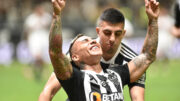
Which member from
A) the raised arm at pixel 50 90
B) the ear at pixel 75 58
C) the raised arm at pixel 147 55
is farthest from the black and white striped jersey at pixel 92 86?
the raised arm at pixel 50 90

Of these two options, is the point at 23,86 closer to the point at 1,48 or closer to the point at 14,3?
the point at 1,48

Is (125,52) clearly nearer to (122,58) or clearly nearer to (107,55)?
(122,58)

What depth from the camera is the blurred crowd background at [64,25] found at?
18750 mm

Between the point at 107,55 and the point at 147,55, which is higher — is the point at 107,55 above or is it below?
above

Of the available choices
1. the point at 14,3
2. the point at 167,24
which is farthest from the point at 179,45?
the point at 14,3

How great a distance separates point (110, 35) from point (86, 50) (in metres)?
0.52

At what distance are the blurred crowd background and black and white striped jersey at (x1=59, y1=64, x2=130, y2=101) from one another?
459 inches

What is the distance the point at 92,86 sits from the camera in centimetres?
648

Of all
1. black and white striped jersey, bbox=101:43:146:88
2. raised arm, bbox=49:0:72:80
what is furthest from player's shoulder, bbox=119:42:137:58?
raised arm, bbox=49:0:72:80

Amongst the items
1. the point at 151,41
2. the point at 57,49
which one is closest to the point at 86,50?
the point at 57,49

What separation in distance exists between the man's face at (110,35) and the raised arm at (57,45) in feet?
2.85

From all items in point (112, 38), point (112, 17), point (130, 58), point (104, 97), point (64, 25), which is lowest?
point (104, 97)

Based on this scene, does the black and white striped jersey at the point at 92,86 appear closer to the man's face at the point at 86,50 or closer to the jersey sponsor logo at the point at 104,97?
the jersey sponsor logo at the point at 104,97

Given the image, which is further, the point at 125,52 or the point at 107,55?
the point at 125,52
